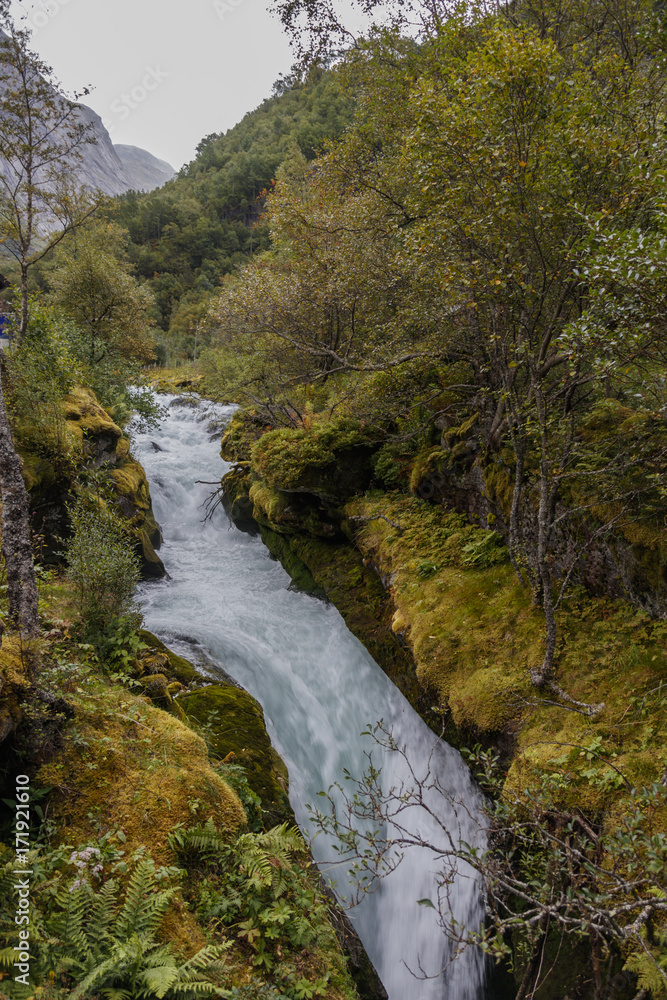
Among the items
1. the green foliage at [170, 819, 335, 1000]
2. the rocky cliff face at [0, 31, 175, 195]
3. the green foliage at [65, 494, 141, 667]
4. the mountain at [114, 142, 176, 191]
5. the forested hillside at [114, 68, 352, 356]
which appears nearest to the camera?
the green foliage at [170, 819, 335, 1000]

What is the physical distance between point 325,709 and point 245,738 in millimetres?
2625

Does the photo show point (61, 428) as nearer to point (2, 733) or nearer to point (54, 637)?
point (54, 637)

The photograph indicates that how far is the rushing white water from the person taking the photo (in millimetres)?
5766

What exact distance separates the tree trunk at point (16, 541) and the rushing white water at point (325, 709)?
378cm

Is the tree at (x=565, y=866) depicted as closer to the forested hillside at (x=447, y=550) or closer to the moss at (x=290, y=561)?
the forested hillside at (x=447, y=550)

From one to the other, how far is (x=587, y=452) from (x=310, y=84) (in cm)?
1176

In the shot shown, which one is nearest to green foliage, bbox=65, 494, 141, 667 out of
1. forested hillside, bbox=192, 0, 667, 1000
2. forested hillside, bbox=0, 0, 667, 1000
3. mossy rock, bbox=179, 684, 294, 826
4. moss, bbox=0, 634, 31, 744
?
forested hillside, bbox=0, 0, 667, 1000

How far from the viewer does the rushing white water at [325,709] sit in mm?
5766

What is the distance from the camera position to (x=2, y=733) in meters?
3.36

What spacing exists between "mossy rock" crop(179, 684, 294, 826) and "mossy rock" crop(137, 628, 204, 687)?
1.71 feet

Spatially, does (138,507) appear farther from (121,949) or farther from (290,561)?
(121,949)

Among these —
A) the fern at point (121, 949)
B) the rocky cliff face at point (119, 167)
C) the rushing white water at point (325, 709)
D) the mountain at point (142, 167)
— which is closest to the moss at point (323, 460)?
the rushing white water at point (325, 709)

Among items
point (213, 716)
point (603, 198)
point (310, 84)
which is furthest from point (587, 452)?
point (310, 84)

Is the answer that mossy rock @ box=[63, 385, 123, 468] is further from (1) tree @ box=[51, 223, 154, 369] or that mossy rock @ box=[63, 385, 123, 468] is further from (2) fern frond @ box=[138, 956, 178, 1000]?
(2) fern frond @ box=[138, 956, 178, 1000]
